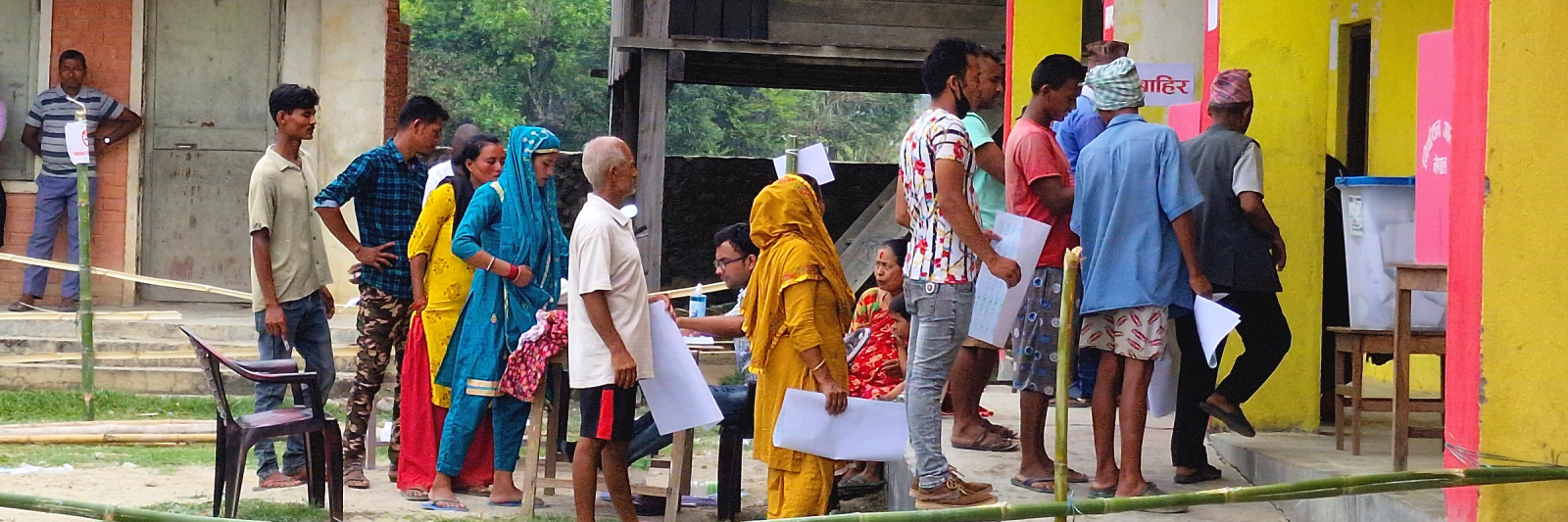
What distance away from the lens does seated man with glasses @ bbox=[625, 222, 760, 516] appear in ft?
19.7

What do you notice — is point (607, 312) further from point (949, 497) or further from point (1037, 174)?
point (1037, 174)

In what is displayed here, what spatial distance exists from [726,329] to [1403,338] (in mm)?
2443

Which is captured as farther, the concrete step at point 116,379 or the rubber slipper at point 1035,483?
the concrete step at point 116,379

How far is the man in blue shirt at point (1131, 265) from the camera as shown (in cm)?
477

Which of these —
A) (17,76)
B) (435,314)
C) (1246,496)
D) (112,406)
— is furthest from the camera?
(17,76)

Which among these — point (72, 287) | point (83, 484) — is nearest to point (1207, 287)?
point (83, 484)

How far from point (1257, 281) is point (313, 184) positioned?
4.09 m

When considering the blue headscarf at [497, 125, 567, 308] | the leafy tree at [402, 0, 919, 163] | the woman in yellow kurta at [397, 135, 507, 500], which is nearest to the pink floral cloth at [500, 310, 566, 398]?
the blue headscarf at [497, 125, 567, 308]

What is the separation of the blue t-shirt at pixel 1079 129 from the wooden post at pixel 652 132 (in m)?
5.15

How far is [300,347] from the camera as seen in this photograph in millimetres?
6832

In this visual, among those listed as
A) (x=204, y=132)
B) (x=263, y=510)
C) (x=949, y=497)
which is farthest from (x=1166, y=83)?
(x=204, y=132)

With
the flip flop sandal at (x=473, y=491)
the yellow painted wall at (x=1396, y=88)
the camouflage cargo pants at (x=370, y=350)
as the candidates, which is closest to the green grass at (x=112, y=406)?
the camouflage cargo pants at (x=370, y=350)

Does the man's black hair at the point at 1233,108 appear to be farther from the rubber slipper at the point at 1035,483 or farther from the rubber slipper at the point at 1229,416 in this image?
the rubber slipper at the point at 1035,483

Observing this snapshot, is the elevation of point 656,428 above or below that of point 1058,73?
below
